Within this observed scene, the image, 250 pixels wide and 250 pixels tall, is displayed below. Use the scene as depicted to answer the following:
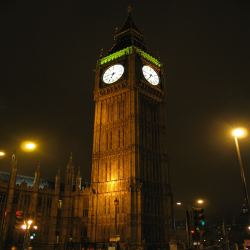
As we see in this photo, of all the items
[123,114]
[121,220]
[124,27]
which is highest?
[124,27]

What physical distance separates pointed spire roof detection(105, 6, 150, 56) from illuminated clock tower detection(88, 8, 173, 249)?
650 mm

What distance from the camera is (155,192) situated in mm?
58062

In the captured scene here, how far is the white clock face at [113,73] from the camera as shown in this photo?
6672 centimetres

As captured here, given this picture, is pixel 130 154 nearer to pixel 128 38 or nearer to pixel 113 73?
pixel 113 73

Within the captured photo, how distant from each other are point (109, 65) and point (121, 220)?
36.4 meters

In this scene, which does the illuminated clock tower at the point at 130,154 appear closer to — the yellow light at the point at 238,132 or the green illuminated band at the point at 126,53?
the green illuminated band at the point at 126,53

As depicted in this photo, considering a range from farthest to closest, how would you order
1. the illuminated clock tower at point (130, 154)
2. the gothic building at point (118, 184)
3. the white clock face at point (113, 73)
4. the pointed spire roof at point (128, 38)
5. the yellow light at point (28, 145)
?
1. the pointed spire roof at point (128, 38)
2. the white clock face at point (113, 73)
3. the gothic building at point (118, 184)
4. the illuminated clock tower at point (130, 154)
5. the yellow light at point (28, 145)

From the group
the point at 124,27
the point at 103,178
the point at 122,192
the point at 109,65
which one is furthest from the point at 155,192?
the point at 124,27

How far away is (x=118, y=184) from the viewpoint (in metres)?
56.5

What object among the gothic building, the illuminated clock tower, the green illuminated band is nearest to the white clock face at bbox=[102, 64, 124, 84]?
the illuminated clock tower

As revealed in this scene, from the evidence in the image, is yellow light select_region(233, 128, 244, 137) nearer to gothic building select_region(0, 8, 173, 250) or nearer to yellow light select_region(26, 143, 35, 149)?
yellow light select_region(26, 143, 35, 149)

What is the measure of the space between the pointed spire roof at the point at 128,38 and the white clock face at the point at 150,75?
7.03m

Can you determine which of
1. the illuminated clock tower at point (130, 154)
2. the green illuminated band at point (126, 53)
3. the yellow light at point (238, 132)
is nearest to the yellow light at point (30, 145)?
the yellow light at point (238, 132)

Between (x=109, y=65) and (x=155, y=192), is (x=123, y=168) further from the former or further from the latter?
(x=109, y=65)
